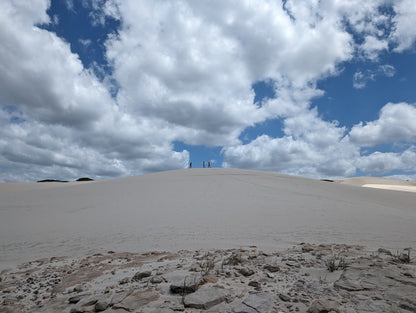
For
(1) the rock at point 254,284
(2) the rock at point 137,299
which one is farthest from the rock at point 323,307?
(2) the rock at point 137,299

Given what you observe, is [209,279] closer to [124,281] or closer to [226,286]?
[226,286]

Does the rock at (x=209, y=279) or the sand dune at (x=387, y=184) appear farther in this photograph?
the sand dune at (x=387, y=184)

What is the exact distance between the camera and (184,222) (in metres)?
7.90

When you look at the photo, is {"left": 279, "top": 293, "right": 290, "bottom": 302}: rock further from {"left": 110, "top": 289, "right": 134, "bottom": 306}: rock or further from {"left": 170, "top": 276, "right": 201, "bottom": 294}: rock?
{"left": 110, "top": 289, "right": 134, "bottom": 306}: rock

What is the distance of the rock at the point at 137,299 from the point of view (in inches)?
99.0

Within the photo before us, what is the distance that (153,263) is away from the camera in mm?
4105

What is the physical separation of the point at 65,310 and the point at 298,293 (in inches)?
105

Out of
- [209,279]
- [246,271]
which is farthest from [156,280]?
[246,271]

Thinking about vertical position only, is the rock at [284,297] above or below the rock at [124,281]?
above

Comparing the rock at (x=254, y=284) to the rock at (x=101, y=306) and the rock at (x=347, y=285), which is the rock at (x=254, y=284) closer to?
the rock at (x=347, y=285)

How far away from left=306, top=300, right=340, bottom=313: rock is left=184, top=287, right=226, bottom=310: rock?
91 centimetres

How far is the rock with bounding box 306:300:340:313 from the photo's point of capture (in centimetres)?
228

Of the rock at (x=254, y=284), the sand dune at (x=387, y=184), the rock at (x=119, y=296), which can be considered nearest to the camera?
the rock at (x=119, y=296)

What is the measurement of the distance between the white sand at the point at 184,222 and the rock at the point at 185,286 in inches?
108
